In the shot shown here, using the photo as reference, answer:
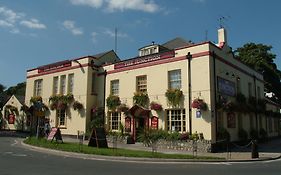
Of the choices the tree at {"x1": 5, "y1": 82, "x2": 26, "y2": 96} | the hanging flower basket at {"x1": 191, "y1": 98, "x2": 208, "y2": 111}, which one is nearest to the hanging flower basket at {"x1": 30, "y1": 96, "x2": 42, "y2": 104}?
the hanging flower basket at {"x1": 191, "y1": 98, "x2": 208, "y2": 111}

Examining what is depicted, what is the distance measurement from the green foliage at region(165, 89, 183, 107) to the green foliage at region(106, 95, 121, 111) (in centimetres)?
572

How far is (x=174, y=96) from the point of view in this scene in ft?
78.1

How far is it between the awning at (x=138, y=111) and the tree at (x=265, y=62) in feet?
87.3

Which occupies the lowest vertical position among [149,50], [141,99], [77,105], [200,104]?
[200,104]

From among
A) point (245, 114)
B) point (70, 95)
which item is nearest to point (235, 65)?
point (245, 114)

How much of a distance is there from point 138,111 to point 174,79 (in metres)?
4.14

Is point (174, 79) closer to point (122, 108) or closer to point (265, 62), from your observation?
point (122, 108)

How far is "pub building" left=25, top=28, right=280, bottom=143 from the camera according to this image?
898 inches

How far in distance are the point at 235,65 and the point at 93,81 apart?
544 inches

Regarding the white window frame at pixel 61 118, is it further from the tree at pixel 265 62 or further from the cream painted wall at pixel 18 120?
the tree at pixel 265 62

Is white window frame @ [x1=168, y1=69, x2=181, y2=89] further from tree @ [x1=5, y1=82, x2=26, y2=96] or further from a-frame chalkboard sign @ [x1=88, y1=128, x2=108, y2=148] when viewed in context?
tree @ [x1=5, y1=82, x2=26, y2=96]

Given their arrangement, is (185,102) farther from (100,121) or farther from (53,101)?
(53,101)

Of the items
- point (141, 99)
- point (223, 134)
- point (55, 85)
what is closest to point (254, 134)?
point (223, 134)

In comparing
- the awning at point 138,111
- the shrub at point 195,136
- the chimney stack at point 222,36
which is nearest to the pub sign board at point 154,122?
the awning at point 138,111
